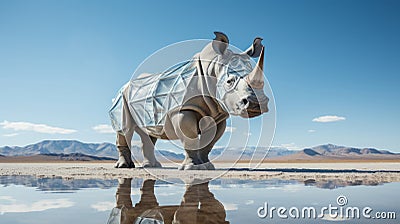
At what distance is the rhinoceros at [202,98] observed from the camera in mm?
9305

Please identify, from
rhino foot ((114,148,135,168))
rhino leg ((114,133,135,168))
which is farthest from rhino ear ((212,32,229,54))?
rhino foot ((114,148,135,168))

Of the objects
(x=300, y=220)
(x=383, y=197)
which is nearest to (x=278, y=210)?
(x=300, y=220)

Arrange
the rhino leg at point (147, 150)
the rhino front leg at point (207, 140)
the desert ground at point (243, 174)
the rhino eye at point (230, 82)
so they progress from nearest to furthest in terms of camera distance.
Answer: the desert ground at point (243, 174) < the rhino eye at point (230, 82) < the rhino front leg at point (207, 140) < the rhino leg at point (147, 150)

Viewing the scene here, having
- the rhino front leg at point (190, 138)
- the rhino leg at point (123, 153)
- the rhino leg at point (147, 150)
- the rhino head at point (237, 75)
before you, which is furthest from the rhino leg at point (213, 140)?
the rhino leg at point (123, 153)

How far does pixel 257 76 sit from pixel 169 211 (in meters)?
5.41

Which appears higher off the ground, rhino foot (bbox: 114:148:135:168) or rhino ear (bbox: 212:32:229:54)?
rhino ear (bbox: 212:32:229:54)

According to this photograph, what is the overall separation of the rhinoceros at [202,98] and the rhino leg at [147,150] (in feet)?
0.11

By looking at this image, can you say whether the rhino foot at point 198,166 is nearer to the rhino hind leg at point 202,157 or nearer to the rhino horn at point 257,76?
the rhino hind leg at point 202,157

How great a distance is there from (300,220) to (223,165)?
6.03m

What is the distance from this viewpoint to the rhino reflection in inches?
144

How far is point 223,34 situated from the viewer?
37.8 ft

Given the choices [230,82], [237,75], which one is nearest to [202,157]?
[230,82]

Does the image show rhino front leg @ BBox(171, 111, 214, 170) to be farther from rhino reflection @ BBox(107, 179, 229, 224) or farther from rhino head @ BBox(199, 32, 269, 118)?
rhino reflection @ BBox(107, 179, 229, 224)

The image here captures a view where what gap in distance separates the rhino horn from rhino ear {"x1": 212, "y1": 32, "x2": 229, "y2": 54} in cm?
216
